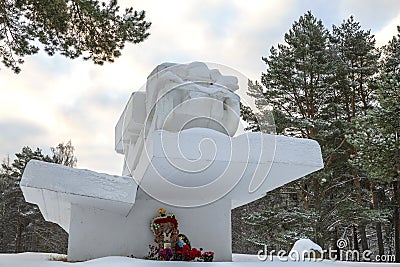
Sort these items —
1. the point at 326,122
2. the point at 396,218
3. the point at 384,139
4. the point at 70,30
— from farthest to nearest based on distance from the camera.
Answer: the point at 396,218 → the point at 326,122 → the point at 384,139 → the point at 70,30

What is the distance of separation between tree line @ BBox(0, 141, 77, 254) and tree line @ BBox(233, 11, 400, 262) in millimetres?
7012

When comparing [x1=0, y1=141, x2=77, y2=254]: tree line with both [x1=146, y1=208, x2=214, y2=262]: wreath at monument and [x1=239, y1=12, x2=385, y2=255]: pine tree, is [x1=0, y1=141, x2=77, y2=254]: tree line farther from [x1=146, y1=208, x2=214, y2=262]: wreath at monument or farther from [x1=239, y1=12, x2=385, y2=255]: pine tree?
[x1=146, y1=208, x2=214, y2=262]: wreath at monument

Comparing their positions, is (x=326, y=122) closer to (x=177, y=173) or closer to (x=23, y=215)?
(x=177, y=173)

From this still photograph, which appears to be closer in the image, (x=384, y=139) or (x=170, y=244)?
(x=170, y=244)

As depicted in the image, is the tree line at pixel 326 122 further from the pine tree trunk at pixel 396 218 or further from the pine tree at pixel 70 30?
the pine tree at pixel 70 30

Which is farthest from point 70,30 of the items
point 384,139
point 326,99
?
point 326,99

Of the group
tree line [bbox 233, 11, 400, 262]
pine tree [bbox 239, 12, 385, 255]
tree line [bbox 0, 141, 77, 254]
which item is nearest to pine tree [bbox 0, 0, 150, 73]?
tree line [bbox 233, 11, 400, 262]

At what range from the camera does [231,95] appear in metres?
5.40

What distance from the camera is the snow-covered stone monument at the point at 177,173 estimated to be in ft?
14.4

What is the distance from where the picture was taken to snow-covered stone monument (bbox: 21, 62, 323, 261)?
4.39 meters

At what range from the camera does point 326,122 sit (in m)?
11.2

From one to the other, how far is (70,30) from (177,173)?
2062 mm

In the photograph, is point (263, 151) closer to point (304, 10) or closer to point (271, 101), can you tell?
point (271, 101)

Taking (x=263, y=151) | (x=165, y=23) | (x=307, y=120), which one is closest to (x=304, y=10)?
(x=307, y=120)
